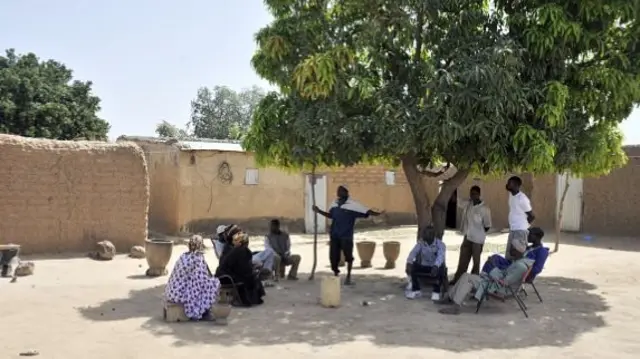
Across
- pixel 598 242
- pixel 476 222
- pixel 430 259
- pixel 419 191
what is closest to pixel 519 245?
pixel 476 222

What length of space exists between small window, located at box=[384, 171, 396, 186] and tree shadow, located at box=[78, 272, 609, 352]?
11236mm

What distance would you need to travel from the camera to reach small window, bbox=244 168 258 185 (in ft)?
60.3

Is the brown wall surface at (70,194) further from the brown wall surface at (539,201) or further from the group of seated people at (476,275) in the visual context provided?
the brown wall surface at (539,201)

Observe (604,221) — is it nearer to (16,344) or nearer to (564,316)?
(564,316)

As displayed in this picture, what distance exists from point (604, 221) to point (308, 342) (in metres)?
12.2

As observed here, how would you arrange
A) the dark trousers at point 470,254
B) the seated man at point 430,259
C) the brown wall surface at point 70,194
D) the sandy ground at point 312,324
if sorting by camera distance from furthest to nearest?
the brown wall surface at point 70,194 < the dark trousers at point 470,254 < the seated man at point 430,259 < the sandy ground at point 312,324

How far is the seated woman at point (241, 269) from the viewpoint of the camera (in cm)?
800

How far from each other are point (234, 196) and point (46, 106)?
32.8 feet

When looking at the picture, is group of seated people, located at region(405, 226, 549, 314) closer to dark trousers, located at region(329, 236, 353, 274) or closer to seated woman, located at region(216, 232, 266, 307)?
dark trousers, located at region(329, 236, 353, 274)

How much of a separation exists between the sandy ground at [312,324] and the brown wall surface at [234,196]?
6956 millimetres

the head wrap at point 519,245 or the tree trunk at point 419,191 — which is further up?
the tree trunk at point 419,191

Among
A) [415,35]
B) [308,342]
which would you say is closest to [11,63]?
[415,35]

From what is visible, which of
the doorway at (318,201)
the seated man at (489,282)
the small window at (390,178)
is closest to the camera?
the seated man at (489,282)

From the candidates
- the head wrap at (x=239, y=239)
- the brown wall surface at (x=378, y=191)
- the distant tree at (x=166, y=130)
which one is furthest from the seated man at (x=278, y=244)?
the distant tree at (x=166, y=130)
